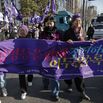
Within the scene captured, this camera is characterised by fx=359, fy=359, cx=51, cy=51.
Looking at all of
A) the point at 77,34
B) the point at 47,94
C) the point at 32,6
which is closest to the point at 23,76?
the point at 47,94

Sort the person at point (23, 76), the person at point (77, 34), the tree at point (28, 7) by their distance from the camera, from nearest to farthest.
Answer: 1. the person at point (77, 34)
2. the person at point (23, 76)
3. the tree at point (28, 7)

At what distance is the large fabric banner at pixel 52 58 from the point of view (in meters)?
7.66

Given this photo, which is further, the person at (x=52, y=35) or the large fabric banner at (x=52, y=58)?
the person at (x=52, y=35)

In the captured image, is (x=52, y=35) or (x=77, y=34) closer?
(x=77, y=34)

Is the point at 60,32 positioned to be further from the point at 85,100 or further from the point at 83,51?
the point at 85,100

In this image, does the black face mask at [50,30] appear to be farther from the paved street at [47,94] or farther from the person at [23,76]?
the paved street at [47,94]

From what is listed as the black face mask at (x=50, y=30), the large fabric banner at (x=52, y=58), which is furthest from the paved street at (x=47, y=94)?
the black face mask at (x=50, y=30)

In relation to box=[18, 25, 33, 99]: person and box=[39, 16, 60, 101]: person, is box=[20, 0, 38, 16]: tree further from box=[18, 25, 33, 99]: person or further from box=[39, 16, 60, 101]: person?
box=[18, 25, 33, 99]: person

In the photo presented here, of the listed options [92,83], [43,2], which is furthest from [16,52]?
[43,2]

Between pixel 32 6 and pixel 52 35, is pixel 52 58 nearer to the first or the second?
pixel 52 35

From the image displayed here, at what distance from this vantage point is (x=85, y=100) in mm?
7711

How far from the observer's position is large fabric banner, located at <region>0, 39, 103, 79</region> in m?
7.66

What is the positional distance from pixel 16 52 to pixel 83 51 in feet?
4.85

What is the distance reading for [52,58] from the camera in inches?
307
